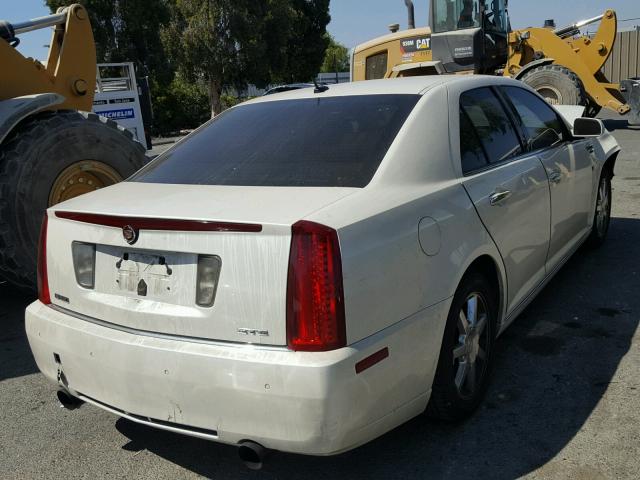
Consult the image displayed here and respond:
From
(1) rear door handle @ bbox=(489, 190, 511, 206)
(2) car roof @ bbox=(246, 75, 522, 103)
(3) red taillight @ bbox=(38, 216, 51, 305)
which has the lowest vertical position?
(3) red taillight @ bbox=(38, 216, 51, 305)

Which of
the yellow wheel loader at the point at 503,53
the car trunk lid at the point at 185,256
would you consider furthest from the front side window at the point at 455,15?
→ the car trunk lid at the point at 185,256

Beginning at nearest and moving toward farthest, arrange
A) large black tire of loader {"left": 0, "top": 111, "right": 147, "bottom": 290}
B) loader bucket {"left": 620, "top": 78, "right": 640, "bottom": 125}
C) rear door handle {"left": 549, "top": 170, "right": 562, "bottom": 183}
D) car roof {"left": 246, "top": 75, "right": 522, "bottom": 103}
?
car roof {"left": 246, "top": 75, "right": 522, "bottom": 103}, rear door handle {"left": 549, "top": 170, "right": 562, "bottom": 183}, large black tire of loader {"left": 0, "top": 111, "right": 147, "bottom": 290}, loader bucket {"left": 620, "top": 78, "right": 640, "bottom": 125}

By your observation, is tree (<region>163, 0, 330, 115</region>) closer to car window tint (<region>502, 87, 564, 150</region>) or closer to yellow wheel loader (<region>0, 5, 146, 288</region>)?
yellow wheel loader (<region>0, 5, 146, 288</region>)

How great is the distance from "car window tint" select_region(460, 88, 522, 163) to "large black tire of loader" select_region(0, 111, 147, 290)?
3.10 m

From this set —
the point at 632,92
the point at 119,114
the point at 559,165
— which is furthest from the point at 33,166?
the point at 632,92

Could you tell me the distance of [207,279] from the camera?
2.34 meters

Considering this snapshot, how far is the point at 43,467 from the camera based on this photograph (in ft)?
9.46

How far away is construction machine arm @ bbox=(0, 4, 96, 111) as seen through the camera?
18.1 feet

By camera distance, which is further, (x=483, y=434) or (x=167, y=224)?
(x=483, y=434)

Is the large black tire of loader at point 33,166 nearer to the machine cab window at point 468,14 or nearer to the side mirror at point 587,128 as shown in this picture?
the side mirror at point 587,128

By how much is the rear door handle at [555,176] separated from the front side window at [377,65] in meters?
11.2

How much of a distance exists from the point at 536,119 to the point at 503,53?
982 cm

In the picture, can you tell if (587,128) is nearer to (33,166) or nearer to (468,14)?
(33,166)

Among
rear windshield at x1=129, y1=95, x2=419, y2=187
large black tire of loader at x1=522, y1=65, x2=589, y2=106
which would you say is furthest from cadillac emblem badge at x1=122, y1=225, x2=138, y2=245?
large black tire of loader at x1=522, y1=65, x2=589, y2=106
